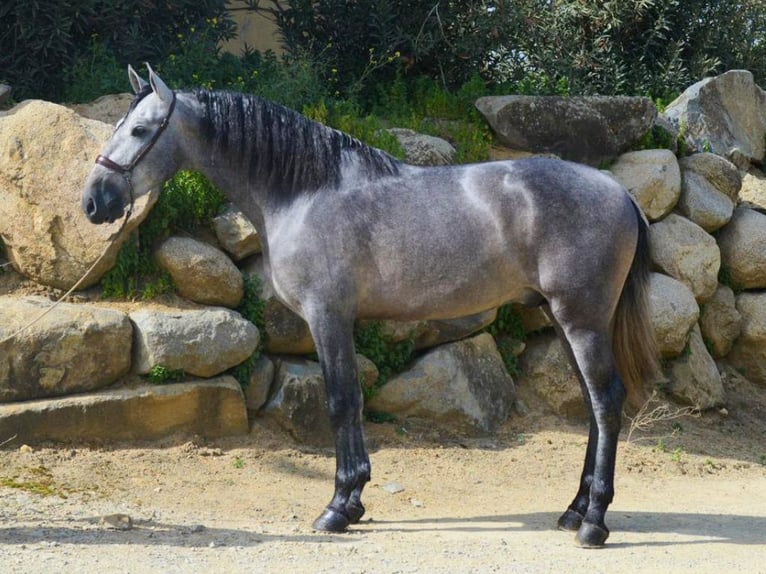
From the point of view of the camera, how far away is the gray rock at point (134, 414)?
6359 mm

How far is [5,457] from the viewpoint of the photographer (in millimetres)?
6180

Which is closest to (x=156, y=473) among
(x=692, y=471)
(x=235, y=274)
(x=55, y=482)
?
(x=55, y=482)

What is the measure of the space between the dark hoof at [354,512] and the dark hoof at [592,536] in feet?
3.72

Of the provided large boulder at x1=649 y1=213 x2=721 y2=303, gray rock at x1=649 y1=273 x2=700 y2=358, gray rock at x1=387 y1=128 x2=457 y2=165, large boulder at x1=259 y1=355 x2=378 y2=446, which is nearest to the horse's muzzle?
large boulder at x1=259 y1=355 x2=378 y2=446

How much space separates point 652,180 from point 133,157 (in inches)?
196

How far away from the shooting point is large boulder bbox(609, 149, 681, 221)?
8781 millimetres

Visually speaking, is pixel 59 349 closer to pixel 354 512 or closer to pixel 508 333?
pixel 354 512

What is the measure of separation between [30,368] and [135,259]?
3.43 ft

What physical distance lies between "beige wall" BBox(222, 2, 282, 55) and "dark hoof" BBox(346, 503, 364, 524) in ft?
21.7

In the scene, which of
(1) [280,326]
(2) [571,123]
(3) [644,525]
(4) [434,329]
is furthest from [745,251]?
(1) [280,326]

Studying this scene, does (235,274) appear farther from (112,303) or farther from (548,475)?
(548,475)

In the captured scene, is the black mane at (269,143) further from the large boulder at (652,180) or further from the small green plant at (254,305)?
the large boulder at (652,180)

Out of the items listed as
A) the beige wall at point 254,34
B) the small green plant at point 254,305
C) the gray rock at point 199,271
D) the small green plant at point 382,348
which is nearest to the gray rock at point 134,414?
the small green plant at point 254,305

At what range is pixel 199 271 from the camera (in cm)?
699
